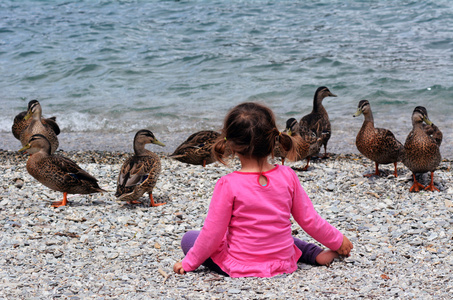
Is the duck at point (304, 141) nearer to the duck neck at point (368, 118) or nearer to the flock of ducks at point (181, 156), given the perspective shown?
the flock of ducks at point (181, 156)

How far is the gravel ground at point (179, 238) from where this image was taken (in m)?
3.59

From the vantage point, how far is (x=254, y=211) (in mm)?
3555

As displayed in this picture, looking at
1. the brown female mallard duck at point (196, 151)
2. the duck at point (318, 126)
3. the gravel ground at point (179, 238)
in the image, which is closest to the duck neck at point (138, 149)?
the gravel ground at point (179, 238)

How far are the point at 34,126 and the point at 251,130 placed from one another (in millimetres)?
6382

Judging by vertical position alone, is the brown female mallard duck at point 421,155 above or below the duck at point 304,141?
above

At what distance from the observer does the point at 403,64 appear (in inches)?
572

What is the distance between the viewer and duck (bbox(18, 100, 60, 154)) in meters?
8.63

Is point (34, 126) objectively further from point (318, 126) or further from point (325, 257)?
point (325, 257)

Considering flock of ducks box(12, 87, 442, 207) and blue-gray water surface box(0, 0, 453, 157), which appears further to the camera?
blue-gray water surface box(0, 0, 453, 157)

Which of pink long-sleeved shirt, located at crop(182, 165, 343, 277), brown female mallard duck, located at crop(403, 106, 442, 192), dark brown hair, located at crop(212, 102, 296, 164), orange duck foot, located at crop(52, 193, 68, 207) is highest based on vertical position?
dark brown hair, located at crop(212, 102, 296, 164)

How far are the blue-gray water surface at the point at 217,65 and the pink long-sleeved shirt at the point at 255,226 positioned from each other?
596 centimetres

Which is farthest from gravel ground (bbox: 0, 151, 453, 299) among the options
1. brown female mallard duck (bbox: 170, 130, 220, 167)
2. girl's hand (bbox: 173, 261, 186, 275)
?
brown female mallard duck (bbox: 170, 130, 220, 167)

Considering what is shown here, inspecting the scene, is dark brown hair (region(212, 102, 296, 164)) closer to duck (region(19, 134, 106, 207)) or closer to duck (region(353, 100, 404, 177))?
duck (region(19, 134, 106, 207))

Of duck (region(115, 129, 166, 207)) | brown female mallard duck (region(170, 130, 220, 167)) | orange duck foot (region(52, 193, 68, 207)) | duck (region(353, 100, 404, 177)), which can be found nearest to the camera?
duck (region(115, 129, 166, 207))
